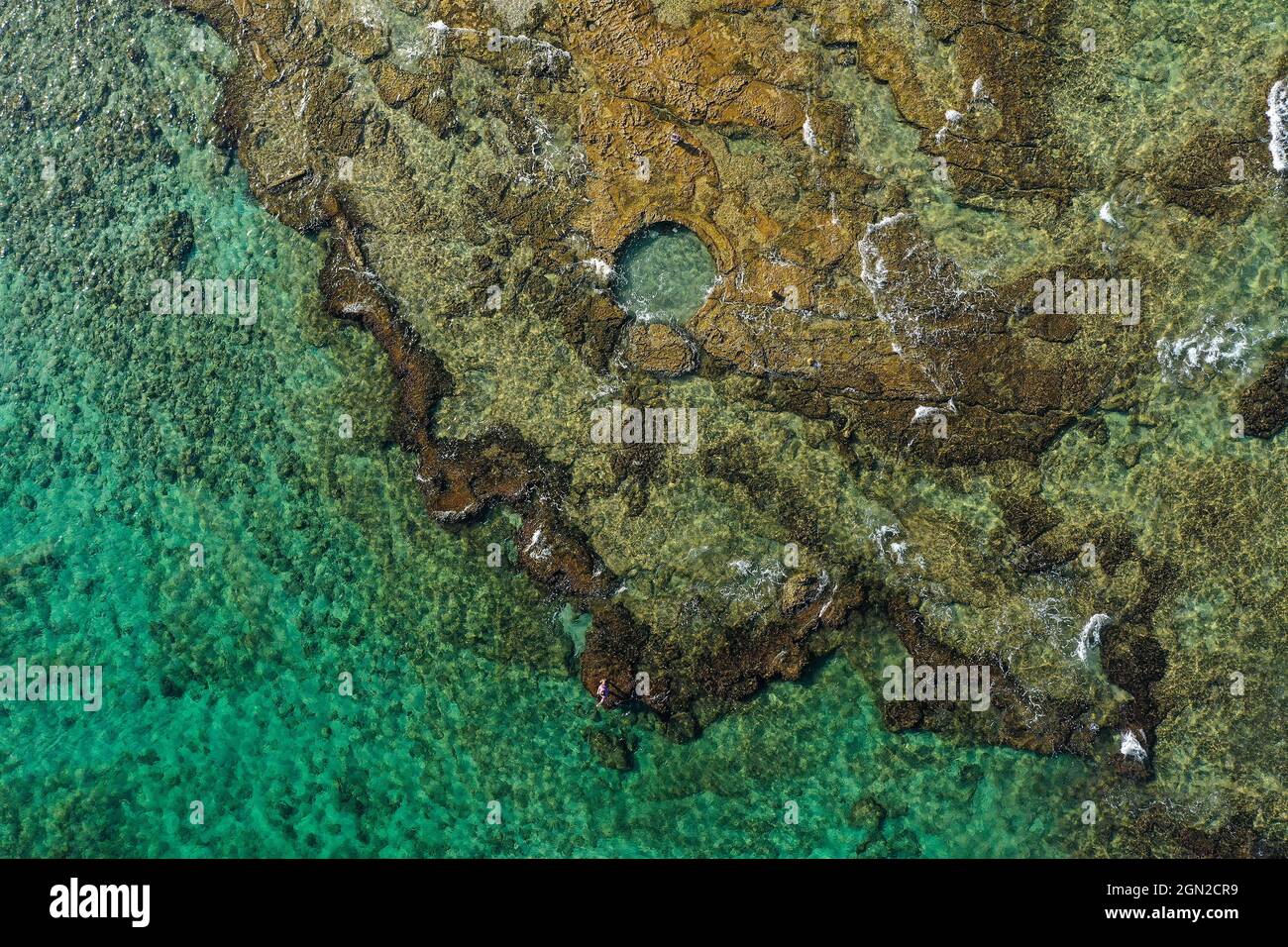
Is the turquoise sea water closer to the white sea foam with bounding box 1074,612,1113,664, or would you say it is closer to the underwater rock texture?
the underwater rock texture

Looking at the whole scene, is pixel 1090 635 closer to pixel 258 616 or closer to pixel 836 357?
pixel 836 357

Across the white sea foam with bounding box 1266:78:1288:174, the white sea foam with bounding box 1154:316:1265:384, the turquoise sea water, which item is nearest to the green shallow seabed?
the turquoise sea water

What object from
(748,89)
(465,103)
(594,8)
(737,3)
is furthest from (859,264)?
(465,103)

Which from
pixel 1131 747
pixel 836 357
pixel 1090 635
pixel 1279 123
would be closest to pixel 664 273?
pixel 836 357

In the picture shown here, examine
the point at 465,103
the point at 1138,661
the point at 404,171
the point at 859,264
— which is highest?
the point at 465,103

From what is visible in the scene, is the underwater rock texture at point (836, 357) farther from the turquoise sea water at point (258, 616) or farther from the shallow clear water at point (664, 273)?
the turquoise sea water at point (258, 616)

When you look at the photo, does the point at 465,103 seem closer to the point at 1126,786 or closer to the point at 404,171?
the point at 404,171
